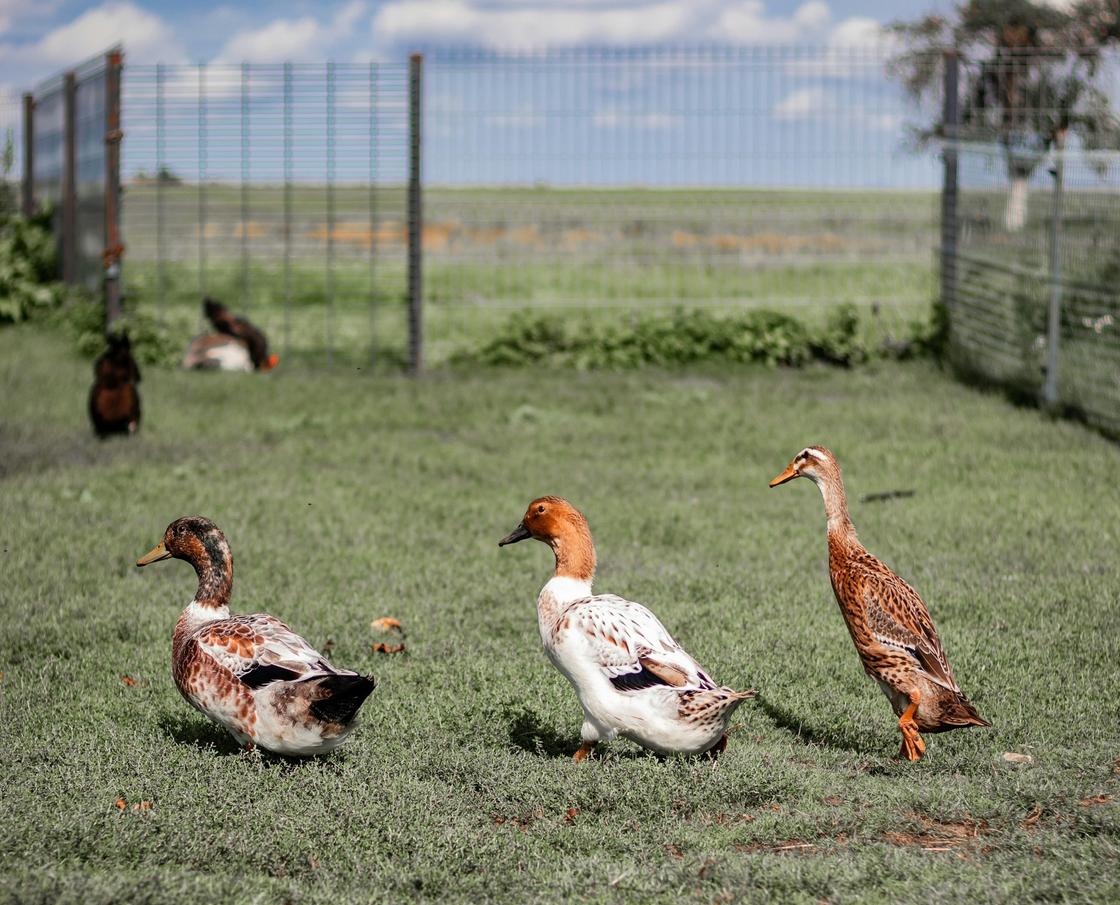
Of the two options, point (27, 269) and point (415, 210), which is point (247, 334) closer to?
point (415, 210)

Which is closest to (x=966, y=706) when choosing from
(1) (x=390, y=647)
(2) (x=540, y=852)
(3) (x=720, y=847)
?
(3) (x=720, y=847)

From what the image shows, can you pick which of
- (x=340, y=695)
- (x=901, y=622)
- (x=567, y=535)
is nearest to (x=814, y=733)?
(x=901, y=622)

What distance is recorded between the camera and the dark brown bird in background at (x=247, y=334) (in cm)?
1557

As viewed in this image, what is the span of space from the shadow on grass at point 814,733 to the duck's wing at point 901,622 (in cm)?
A: 47

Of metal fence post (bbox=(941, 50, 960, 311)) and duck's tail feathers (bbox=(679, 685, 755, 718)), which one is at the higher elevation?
metal fence post (bbox=(941, 50, 960, 311))

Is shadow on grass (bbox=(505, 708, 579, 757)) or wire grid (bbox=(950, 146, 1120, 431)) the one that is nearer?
shadow on grass (bbox=(505, 708, 579, 757))

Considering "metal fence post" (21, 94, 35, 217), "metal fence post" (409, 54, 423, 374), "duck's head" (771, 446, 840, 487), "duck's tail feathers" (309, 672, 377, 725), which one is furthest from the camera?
"metal fence post" (21, 94, 35, 217)

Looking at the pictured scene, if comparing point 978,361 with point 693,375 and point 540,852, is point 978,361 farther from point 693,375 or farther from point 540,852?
point 540,852

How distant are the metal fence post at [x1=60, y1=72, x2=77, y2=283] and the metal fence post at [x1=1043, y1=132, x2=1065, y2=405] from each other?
13925 millimetres

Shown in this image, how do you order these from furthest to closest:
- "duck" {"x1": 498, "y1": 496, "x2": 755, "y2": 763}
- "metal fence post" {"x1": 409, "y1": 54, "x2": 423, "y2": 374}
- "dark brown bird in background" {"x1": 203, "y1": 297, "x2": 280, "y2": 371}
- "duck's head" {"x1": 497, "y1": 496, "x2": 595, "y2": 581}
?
"dark brown bird in background" {"x1": 203, "y1": 297, "x2": 280, "y2": 371} < "metal fence post" {"x1": 409, "y1": 54, "x2": 423, "y2": 374} < "duck's head" {"x1": 497, "y1": 496, "x2": 595, "y2": 581} < "duck" {"x1": 498, "y1": 496, "x2": 755, "y2": 763}

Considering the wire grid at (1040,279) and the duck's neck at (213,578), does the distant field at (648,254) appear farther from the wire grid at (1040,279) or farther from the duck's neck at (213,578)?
the duck's neck at (213,578)

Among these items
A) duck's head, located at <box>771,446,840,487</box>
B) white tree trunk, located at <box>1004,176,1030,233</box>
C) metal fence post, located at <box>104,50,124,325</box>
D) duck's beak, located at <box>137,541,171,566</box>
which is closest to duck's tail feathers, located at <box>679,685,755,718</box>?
duck's head, located at <box>771,446,840,487</box>

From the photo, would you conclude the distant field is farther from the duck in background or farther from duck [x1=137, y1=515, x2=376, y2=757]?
duck [x1=137, y1=515, x2=376, y2=757]

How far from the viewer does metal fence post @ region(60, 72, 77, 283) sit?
2039 cm
